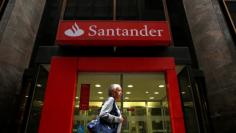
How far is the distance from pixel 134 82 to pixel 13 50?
6046 millimetres

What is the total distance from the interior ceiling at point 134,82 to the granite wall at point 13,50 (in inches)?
142

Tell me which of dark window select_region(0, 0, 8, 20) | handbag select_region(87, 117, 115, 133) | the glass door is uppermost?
dark window select_region(0, 0, 8, 20)

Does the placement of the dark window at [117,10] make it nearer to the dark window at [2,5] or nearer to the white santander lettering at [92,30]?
the white santander lettering at [92,30]

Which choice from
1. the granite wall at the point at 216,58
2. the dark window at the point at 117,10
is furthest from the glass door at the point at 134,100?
the dark window at the point at 117,10

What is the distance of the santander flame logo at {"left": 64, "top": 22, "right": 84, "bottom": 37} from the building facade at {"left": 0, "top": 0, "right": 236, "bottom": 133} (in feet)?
0.21

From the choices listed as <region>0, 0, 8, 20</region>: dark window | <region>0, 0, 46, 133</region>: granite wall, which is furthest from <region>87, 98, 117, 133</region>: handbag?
<region>0, 0, 8, 20</region>: dark window

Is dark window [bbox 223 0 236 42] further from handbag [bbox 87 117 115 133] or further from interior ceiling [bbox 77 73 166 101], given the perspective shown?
handbag [bbox 87 117 115 133]

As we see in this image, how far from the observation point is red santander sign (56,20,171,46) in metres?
8.00

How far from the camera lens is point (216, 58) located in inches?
405

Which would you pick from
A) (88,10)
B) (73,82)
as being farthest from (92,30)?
(88,10)

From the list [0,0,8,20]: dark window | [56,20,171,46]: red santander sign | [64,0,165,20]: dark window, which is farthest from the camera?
[64,0,165,20]: dark window

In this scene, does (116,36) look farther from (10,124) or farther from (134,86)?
(10,124)

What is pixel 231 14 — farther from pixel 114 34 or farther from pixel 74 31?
pixel 74 31

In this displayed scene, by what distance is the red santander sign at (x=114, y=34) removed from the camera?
8.00m
